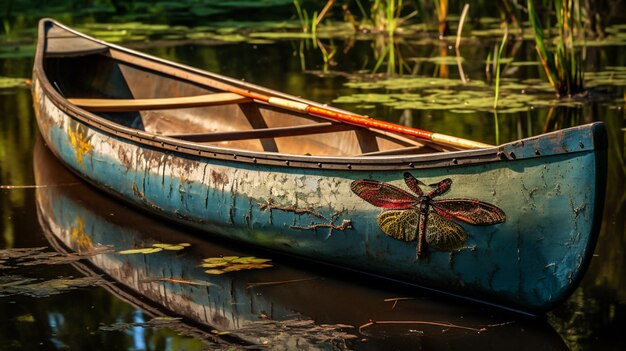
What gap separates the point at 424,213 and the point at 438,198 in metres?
0.08

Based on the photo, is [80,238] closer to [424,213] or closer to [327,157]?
[327,157]

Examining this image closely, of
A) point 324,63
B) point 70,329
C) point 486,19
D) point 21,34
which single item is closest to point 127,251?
point 70,329

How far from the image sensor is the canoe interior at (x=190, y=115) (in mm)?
5816

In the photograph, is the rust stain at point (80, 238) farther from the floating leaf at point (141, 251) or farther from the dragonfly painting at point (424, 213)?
the dragonfly painting at point (424, 213)

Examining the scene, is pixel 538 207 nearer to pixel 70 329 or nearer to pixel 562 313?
pixel 562 313

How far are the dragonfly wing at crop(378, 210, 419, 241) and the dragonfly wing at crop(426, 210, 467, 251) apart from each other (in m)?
0.06

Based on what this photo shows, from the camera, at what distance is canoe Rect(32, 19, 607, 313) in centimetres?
415

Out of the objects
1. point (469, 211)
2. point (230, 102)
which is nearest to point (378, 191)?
point (469, 211)

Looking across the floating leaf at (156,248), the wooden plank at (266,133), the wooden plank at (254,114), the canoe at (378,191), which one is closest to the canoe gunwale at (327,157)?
the canoe at (378,191)

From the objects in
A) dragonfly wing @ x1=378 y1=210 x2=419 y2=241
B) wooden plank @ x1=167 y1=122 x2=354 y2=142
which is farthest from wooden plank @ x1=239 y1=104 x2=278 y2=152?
dragonfly wing @ x1=378 y1=210 x2=419 y2=241

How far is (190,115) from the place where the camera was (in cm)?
732

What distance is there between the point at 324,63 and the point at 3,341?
6527 mm

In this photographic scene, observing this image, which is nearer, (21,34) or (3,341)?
(3,341)

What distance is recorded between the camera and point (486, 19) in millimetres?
12820
